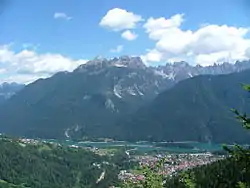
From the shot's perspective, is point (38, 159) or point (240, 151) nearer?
point (240, 151)

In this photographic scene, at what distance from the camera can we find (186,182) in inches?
549

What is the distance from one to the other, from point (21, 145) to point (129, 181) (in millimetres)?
163689

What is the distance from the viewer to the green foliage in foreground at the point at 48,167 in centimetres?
13462

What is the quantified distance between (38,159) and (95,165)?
2061 centimetres

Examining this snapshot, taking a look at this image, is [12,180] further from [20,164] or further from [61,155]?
[61,155]

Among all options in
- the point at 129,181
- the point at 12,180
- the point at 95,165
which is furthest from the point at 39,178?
the point at 129,181

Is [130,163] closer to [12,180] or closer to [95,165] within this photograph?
[95,165]

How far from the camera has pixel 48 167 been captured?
154125 mm

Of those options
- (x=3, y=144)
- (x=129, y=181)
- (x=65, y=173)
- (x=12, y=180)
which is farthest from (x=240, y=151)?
(x=3, y=144)

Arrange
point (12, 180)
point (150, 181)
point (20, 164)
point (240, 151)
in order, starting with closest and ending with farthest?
point (240, 151) → point (150, 181) → point (12, 180) → point (20, 164)

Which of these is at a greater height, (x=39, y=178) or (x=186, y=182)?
(x=186, y=182)

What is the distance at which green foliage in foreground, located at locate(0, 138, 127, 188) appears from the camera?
135m

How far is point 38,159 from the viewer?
15975cm

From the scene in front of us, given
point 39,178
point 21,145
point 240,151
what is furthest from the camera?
point 21,145
